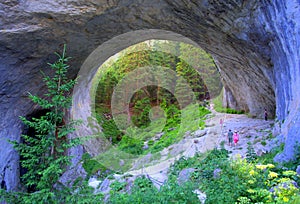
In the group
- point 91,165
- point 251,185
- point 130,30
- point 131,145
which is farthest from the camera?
point 131,145

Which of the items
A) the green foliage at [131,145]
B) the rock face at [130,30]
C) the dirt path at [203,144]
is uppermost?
the rock face at [130,30]

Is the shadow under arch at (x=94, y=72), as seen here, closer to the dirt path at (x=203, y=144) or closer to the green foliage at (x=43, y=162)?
the dirt path at (x=203, y=144)

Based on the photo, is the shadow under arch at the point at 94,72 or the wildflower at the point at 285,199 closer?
the wildflower at the point at 285,199

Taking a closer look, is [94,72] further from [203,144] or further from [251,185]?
[251,185]

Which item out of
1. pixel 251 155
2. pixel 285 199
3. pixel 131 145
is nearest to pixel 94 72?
pixel 131 145

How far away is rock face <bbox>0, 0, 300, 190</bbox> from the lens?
26.1ft

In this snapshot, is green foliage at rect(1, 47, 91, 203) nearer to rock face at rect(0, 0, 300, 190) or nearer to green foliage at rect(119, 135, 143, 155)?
rock face at rect(0, 0, 300, 190)

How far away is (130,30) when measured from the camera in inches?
462


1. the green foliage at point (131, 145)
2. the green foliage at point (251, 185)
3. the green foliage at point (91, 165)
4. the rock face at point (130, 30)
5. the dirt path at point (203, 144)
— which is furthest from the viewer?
the green foliage at point (131, 145)

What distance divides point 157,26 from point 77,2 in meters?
4.18

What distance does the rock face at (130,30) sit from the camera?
7969 mm

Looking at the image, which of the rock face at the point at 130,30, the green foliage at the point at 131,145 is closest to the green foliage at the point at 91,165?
the green foliage at the point at 131,145

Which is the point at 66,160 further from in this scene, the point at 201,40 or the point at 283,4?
the point at 201,40

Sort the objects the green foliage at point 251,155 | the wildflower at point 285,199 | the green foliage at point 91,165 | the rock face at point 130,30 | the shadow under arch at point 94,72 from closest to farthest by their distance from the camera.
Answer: the wildflower at point 285,199 → the rock face at point 130,30 → the green foliage at point 251,155 → the shadow under arch at point 94,72 → the green foliage at point 91,165
